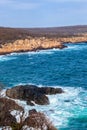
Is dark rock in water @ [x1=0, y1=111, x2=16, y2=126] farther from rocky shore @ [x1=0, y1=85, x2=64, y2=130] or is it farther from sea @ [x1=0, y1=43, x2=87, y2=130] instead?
sea @ [x1=0, y1=43, x2=87, y2=130]

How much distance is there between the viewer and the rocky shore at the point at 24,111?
24328 mm

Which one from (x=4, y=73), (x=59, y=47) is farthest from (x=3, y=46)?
(x=4, y=73)

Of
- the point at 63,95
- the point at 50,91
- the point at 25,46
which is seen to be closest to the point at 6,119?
the point at 63,95

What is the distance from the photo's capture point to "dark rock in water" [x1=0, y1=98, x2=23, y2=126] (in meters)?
26.3

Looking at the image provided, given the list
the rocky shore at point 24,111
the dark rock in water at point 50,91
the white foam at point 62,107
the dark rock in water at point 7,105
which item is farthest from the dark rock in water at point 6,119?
the dark rock in water at point 50,91

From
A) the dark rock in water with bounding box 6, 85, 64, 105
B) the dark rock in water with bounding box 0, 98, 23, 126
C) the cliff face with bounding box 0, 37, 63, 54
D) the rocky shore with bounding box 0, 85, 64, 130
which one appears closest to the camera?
the rocky shore with bounding box 0, 85, 64, 130

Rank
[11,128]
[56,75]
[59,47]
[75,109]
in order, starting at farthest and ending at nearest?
[59,47] < [56,75] < [75,109] < [11,128]

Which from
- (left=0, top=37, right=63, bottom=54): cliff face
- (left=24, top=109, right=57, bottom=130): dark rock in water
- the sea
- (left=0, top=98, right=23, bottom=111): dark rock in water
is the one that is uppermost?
(left=24, top=109, right=57, bottom=130): dark rock in water

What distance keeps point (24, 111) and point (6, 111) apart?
1.22 metres

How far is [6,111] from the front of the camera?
28.2 metres

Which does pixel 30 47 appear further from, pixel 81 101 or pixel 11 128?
pixel 11 128

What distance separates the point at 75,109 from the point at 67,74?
78.9 ft

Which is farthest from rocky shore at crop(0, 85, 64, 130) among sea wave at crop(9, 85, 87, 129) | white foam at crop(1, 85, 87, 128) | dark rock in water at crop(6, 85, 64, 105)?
sea wave at crop(9, 85, 87, 129)

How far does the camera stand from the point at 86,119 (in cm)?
2956
